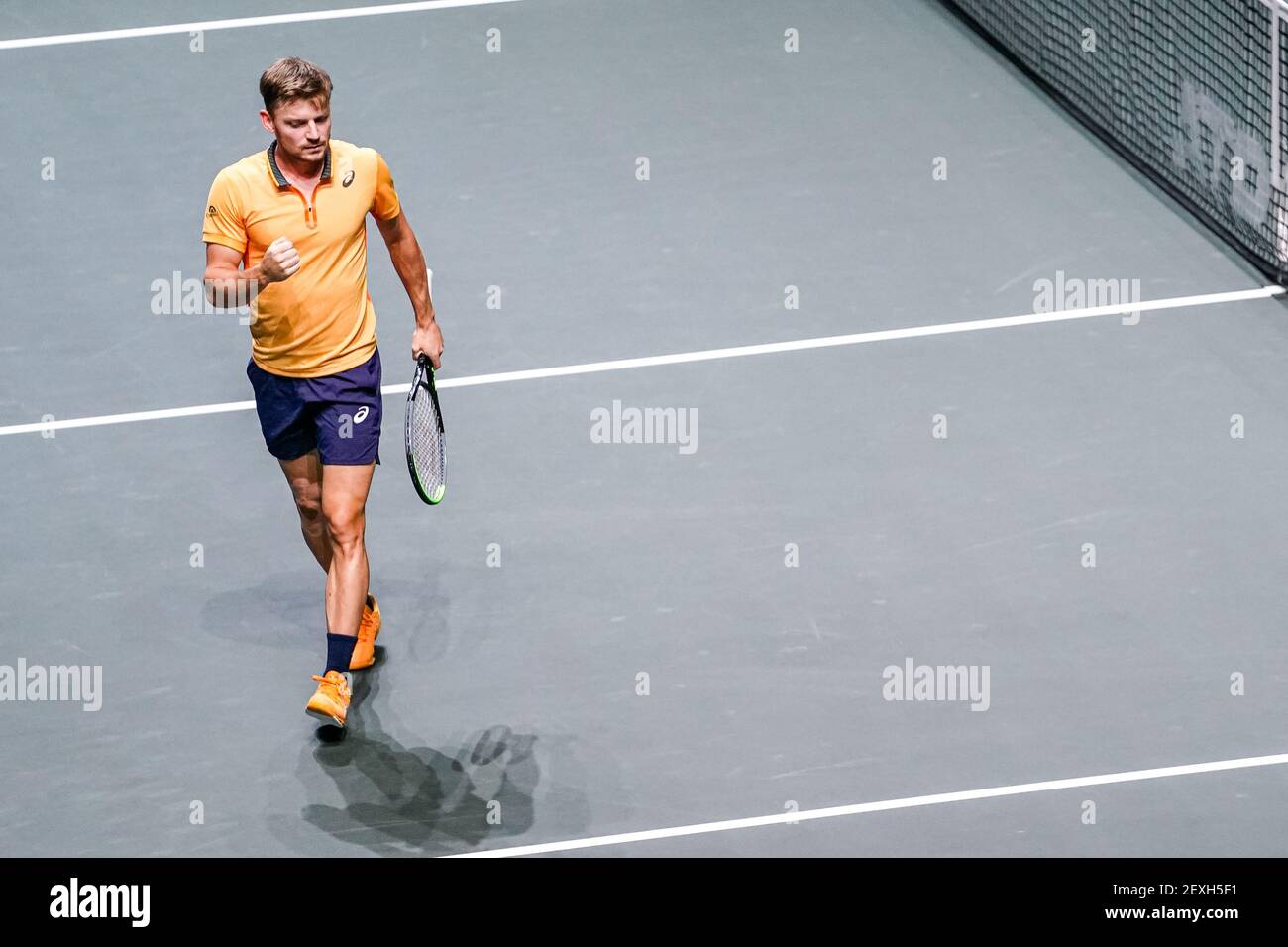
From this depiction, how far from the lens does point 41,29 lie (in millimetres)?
12039

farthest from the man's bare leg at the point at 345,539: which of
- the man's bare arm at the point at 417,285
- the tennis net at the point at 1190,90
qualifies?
the tennis net at the point at 1190,90

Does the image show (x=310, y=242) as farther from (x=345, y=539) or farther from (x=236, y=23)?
(x=236, y=23)

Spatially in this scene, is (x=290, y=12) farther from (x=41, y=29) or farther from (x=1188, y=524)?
(x=1188, y=524)

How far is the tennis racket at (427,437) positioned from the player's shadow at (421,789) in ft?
2.68

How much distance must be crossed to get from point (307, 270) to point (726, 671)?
2.00 m

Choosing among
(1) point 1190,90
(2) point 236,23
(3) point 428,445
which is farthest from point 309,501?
(2) point 236,23

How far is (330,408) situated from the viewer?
659 cm

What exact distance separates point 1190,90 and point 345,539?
5.61 metres

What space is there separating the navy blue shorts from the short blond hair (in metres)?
0.93

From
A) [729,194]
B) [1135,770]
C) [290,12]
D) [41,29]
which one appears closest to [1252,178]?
[729,194]

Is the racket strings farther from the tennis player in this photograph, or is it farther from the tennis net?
the tennis net

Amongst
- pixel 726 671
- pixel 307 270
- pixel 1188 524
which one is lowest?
pixel 726 671

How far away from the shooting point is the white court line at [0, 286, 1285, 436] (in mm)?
8594

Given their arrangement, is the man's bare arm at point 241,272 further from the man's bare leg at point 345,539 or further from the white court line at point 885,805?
the white court line at point 885,805
